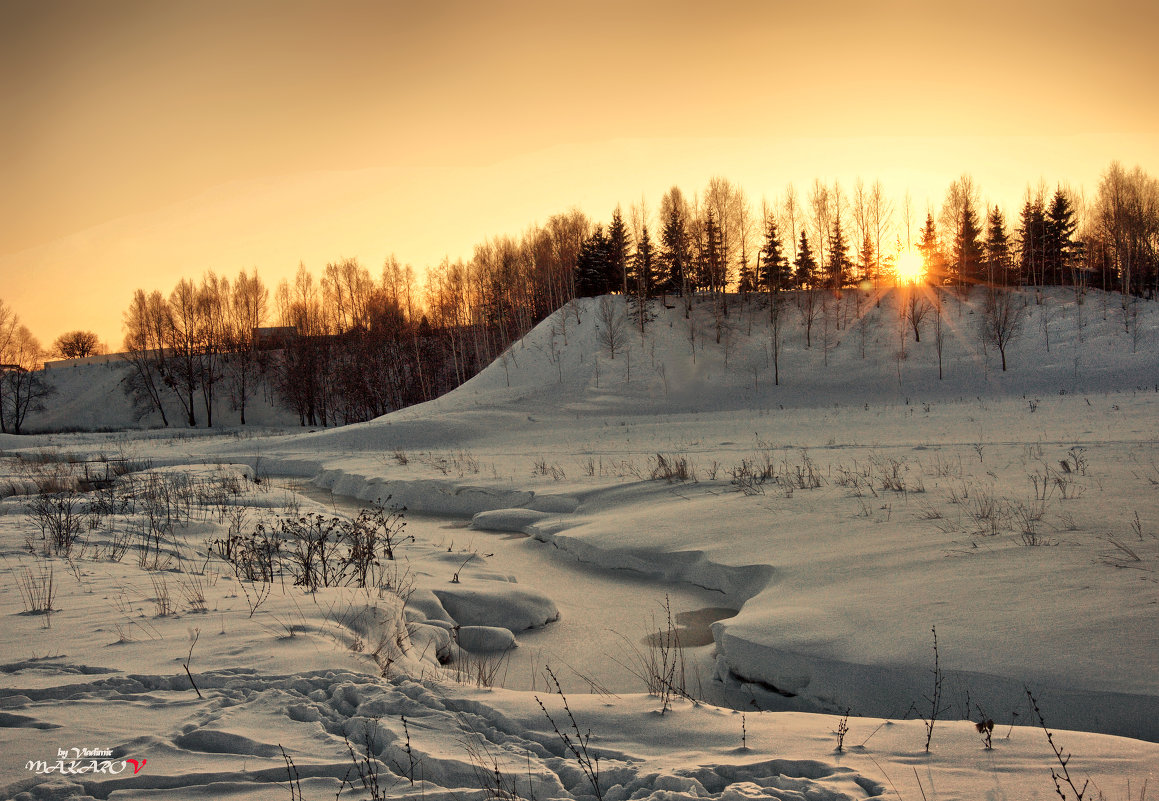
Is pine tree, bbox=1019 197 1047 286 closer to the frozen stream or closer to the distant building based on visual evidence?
the frozen stream

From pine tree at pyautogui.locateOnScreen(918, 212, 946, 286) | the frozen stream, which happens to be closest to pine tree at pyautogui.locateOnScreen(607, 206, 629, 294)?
pine tree at pyautogui.locateOnScreen(918, 212, 946, 286)

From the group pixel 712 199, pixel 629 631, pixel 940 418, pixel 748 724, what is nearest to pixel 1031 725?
pixel 748 724

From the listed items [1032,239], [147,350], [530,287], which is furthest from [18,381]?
[1032,239]

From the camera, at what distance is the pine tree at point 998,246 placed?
4872 cm

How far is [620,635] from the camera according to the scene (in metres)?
6.66

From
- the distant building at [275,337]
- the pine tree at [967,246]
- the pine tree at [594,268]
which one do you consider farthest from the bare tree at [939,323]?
the distant building at [275,337]

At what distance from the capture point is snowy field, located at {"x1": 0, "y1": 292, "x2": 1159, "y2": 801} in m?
3.25

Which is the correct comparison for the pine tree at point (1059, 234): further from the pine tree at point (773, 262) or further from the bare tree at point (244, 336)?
the bare tree at point (244, 336)

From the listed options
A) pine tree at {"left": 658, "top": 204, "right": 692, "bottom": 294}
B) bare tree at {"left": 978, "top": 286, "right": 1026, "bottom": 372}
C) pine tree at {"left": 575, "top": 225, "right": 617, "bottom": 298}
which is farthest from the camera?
pine tree at {"left": 575, "top": 225, "right": 617, "bottom": 298}

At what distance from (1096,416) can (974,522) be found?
15841mm

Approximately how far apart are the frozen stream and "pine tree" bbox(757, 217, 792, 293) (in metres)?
42.3

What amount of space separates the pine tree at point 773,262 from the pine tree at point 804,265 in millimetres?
752

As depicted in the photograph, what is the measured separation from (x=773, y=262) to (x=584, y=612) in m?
46.1

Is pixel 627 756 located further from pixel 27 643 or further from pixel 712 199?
pixel 712 199
